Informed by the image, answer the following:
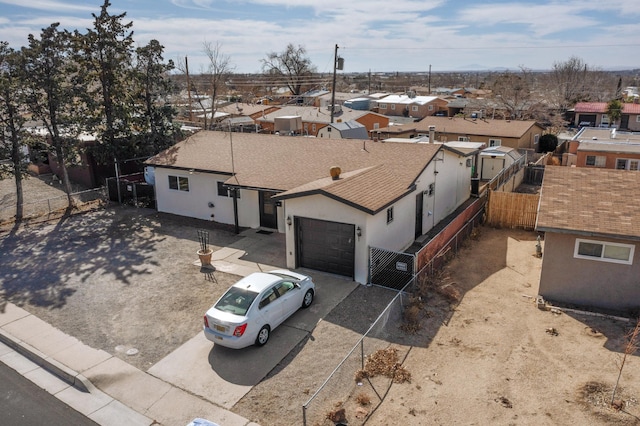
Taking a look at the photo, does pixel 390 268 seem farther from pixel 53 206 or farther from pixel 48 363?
pixel 53 206

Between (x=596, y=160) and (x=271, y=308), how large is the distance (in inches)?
1072

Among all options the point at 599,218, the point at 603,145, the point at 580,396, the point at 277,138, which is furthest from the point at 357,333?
the point at 603,145

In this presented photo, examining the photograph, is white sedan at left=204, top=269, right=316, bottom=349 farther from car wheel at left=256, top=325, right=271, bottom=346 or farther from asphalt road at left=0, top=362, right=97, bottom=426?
asphalt road at left=0, top=362, right=97, bottom=426

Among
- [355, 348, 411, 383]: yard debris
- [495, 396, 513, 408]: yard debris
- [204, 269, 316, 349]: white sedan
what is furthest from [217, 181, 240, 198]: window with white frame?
[495, 396, 513, 408]: yard debris

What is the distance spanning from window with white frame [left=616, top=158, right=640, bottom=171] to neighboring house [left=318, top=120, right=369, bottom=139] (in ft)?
65.1

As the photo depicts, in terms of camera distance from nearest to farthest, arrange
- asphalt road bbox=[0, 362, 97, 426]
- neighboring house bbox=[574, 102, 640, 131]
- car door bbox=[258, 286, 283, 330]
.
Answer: asphalt road bbox=[0, 362, 97, 426] → car door bbox=[258, 286, 283, 330] → neighboring house bbox=[574, 102, 640, 131]

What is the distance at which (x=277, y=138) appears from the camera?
27.0 m

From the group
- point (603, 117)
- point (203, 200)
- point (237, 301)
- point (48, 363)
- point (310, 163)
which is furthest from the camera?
point (603, 117)

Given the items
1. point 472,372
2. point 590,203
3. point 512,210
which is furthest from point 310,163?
point 472,372

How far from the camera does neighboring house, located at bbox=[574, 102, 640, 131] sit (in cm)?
5569

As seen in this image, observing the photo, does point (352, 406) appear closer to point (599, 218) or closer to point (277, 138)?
point (599, 218)

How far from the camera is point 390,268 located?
1669cm

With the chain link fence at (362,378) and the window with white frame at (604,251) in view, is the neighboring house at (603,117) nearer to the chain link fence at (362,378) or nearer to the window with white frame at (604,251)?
the window with white frame at (604,251)

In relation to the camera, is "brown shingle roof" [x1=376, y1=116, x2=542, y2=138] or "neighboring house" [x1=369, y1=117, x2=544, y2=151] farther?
"brown shingle roof" [x1=376, y1=116, x2=542, y2=138]
